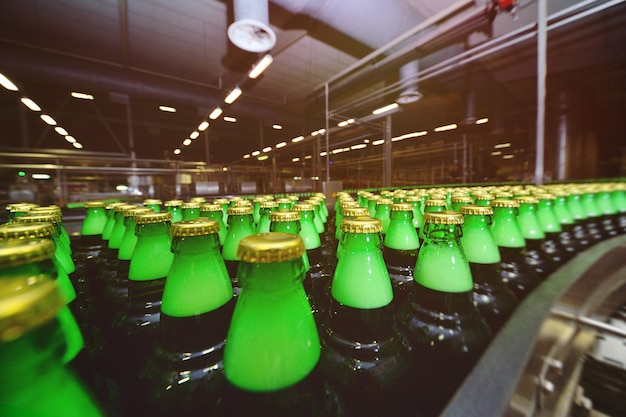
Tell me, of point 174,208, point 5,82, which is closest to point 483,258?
point 174,208

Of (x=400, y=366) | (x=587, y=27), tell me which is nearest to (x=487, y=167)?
(x=587, y=27)

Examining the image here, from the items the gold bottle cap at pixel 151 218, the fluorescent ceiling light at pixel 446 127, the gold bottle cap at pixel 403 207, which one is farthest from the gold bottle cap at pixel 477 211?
the fluorescent ceiling light at pixel 446 127

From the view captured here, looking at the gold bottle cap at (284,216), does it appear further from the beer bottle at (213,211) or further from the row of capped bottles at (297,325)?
the beer bottle at (213,211)

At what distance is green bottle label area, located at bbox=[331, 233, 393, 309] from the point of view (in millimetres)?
546

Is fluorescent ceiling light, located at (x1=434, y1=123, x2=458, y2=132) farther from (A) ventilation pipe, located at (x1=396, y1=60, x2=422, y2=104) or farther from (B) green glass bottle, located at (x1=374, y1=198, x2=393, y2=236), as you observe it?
(B) green glass bottle, located at (x1=374, y1=198, x2=393, y2=236)

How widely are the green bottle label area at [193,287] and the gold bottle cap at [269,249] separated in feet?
0.62

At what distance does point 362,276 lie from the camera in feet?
1.83

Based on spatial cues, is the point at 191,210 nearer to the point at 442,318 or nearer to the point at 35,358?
the point at 35,358

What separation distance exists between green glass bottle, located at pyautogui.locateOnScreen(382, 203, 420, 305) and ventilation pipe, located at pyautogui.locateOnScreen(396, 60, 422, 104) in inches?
216

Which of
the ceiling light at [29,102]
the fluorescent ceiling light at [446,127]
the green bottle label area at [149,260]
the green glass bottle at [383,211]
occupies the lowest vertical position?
the green bottle label area at [149,260]

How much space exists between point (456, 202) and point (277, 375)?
3.55ft

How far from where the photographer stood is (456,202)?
3.74 ft

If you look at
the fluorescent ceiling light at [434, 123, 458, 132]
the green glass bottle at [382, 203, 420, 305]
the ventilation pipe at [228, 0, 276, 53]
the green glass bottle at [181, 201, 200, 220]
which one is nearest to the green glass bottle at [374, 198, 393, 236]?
the green glass bottle at [382, 203, 420, 305]

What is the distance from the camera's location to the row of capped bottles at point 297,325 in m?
0.37
